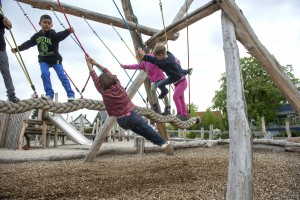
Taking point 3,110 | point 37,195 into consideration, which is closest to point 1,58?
point 3,110

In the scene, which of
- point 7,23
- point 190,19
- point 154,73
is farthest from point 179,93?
point 7,23

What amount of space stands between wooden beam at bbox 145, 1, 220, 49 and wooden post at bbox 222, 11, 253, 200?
0.83 metres

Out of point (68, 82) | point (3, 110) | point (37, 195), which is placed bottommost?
point (37, 195)

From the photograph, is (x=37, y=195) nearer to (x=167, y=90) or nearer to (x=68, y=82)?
(x=68, y=82)

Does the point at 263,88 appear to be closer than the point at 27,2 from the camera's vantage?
No

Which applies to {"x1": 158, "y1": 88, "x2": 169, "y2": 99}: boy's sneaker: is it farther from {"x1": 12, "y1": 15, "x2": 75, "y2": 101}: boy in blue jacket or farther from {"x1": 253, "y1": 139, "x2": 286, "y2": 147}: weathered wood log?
{"x1": 253, "y1": 139, "x2": 286, "y2": 147}: weathered wood log

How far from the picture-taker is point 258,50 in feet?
12.7

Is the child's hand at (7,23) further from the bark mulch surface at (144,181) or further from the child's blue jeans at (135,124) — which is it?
the bark mulch surface at (144,181)

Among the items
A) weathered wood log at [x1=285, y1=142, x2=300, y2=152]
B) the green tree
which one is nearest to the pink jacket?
weathered wood log at [x1=285, y1=142, x2=300, y2=152]

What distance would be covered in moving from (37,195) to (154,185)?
165cm

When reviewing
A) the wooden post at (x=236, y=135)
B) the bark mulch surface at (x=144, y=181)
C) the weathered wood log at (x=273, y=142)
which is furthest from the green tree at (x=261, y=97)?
the wooden post at (x=236, y=135)

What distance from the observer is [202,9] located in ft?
13.8

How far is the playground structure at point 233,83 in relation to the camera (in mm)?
2525

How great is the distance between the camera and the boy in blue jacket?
12.3 feet
